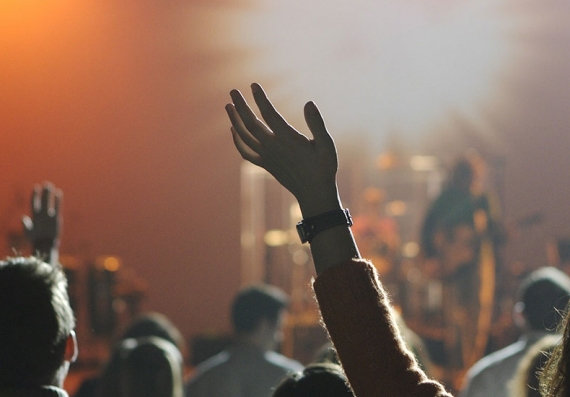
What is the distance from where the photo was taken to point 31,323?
178cm

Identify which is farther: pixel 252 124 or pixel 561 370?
pixel 252 124

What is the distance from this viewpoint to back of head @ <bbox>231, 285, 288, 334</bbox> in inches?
169

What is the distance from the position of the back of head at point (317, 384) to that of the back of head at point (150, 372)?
134 centimetres

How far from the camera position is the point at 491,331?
818 centimetres

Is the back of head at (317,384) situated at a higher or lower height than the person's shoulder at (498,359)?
higher

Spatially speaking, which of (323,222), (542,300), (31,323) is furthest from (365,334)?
(542,300)

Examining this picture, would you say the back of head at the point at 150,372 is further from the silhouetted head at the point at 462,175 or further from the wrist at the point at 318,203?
the silhouetted head at the point at 462,175

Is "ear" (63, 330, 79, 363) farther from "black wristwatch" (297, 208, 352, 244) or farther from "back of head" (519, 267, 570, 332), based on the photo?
"back of head" (519, 267, 570, 332)

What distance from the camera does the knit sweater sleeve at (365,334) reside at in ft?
3.90

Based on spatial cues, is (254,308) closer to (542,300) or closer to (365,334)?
(542,300)

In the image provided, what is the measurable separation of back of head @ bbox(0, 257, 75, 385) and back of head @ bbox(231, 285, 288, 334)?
2.47 m

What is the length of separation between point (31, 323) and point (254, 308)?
8.82 feet

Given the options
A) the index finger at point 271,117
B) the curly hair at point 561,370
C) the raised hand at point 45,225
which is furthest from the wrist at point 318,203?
the raised hand at point 45,225

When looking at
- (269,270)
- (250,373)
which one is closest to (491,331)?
(269,270)
